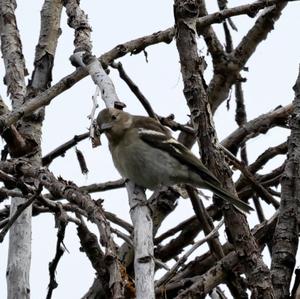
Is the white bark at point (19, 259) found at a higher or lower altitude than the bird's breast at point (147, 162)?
lower

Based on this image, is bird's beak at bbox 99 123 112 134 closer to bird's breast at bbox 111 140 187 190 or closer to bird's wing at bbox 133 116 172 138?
bird's breast at bbox 111 140 187 190

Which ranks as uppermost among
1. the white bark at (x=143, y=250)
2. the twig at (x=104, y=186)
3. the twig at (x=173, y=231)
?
the twig at (x=104, y=186)

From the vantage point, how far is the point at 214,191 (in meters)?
5.36

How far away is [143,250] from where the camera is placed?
324 centimetres

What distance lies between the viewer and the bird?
17.9 ft

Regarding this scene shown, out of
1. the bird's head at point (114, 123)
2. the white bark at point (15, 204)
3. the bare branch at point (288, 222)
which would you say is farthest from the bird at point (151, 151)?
the bare branch at point (288, 222)

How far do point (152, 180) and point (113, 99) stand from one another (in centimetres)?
120

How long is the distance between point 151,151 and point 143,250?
2486 millimetres

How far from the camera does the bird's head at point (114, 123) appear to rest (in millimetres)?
5465

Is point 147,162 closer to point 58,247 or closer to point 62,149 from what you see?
point 62,149

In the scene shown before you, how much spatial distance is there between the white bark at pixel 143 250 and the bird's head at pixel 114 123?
158 centimetres

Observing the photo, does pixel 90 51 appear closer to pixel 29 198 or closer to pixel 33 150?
pixel 33 150

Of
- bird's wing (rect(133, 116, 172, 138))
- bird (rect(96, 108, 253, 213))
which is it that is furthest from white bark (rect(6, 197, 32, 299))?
bird's wing (rect(133, 116, 172, 138))

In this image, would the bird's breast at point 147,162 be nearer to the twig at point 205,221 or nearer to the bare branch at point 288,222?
the twig at point 205,221
